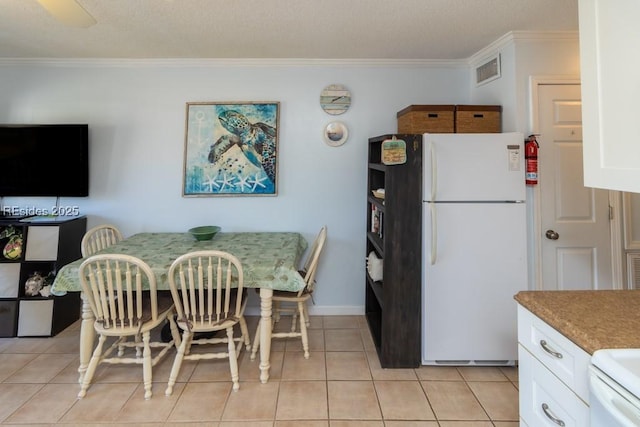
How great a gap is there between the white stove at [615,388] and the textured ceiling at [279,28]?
2105 mm

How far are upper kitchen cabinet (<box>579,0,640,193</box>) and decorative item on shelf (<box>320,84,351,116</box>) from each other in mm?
1914

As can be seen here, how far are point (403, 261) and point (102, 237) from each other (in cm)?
250

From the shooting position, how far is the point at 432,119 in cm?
246

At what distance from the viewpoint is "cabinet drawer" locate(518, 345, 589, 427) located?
101 cm

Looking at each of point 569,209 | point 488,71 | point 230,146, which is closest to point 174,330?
point 230,146

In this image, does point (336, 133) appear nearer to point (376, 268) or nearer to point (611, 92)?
point (376, 268)

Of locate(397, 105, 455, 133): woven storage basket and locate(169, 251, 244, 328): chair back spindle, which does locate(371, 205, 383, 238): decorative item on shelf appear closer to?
locate(397, 105, 455, 133): woven storage basket

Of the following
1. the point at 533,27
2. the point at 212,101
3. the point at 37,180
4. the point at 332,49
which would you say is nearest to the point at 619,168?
the point at 533,27

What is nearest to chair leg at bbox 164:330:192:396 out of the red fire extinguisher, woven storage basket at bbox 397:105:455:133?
woven storage basket at bbox 397:105:455:133

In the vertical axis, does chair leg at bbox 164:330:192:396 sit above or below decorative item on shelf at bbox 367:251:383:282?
below

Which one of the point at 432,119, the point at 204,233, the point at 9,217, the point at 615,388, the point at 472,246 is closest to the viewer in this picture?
the point at 615,388

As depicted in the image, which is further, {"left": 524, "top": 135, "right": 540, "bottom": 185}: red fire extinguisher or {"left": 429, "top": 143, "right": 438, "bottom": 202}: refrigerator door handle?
{"left": 524, "top": 135, "right": 540, "bottom": 185}: red fire extinguisher

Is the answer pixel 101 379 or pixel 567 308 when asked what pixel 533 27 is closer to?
pixel 567 308

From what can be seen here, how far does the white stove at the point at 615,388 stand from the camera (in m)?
0.78
